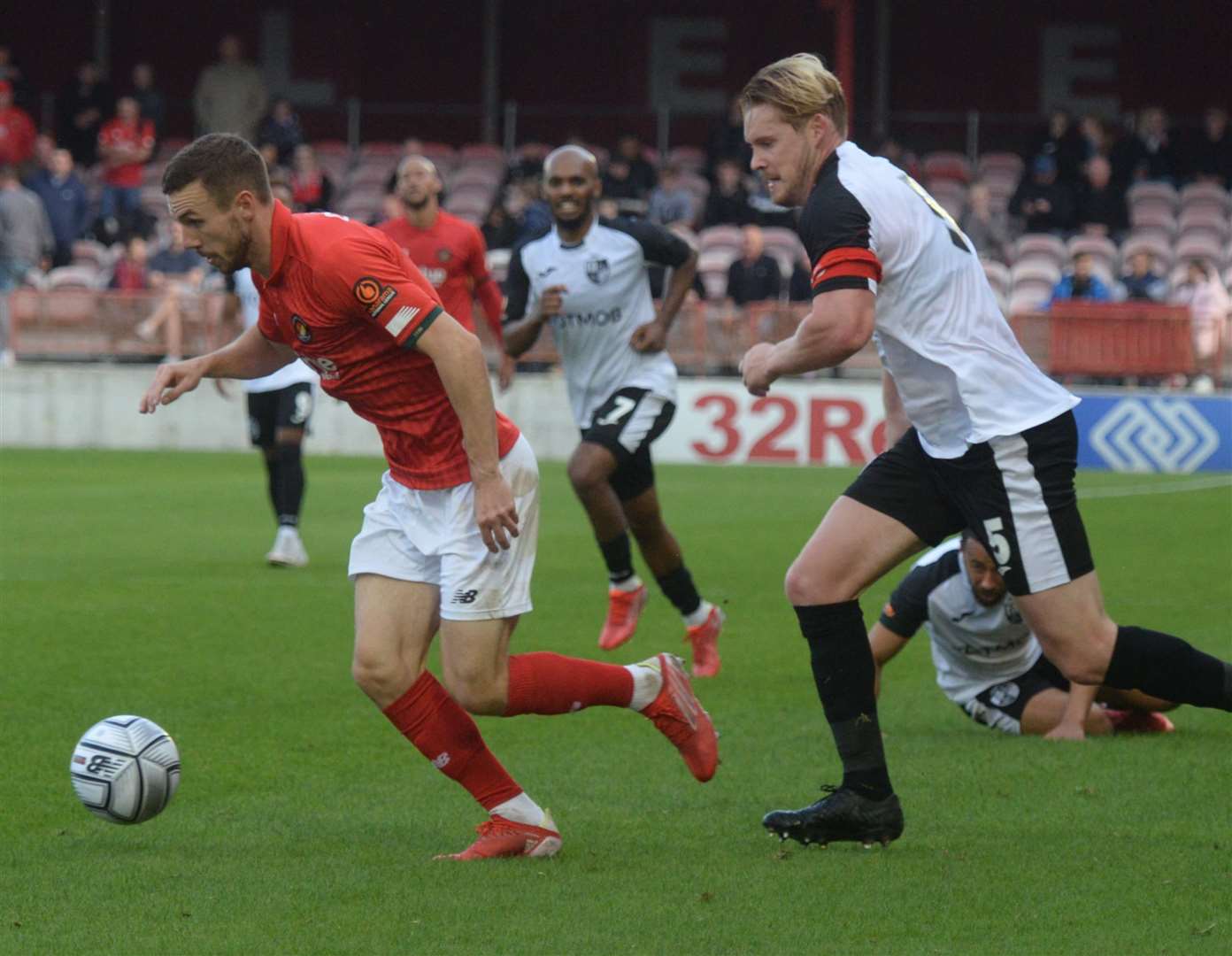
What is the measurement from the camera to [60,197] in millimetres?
23203

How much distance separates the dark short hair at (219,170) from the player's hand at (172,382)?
Result: 29.1 inches

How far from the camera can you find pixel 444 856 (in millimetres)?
5121

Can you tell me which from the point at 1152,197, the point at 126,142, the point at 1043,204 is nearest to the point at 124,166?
the point at 126,142

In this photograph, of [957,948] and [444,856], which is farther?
[444,856]

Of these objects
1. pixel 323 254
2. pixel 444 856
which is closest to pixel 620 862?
pixel 444 856

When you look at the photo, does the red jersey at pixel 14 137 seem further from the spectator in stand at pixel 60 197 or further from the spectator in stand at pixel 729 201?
the spectator in stand at pixel 729 201

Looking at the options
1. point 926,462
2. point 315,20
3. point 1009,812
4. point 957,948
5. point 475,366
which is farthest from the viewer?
point 315,20

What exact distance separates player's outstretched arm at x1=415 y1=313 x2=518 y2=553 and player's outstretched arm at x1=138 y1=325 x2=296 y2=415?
0.81m

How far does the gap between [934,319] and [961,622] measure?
6.51 feet

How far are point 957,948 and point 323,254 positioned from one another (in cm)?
226

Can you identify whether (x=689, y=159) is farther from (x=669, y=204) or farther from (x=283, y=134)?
(x=283, y=134)

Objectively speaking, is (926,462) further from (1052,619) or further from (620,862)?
(620,862)

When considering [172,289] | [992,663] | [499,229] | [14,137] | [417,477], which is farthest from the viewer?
[14,137]

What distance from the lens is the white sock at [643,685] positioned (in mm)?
5559
